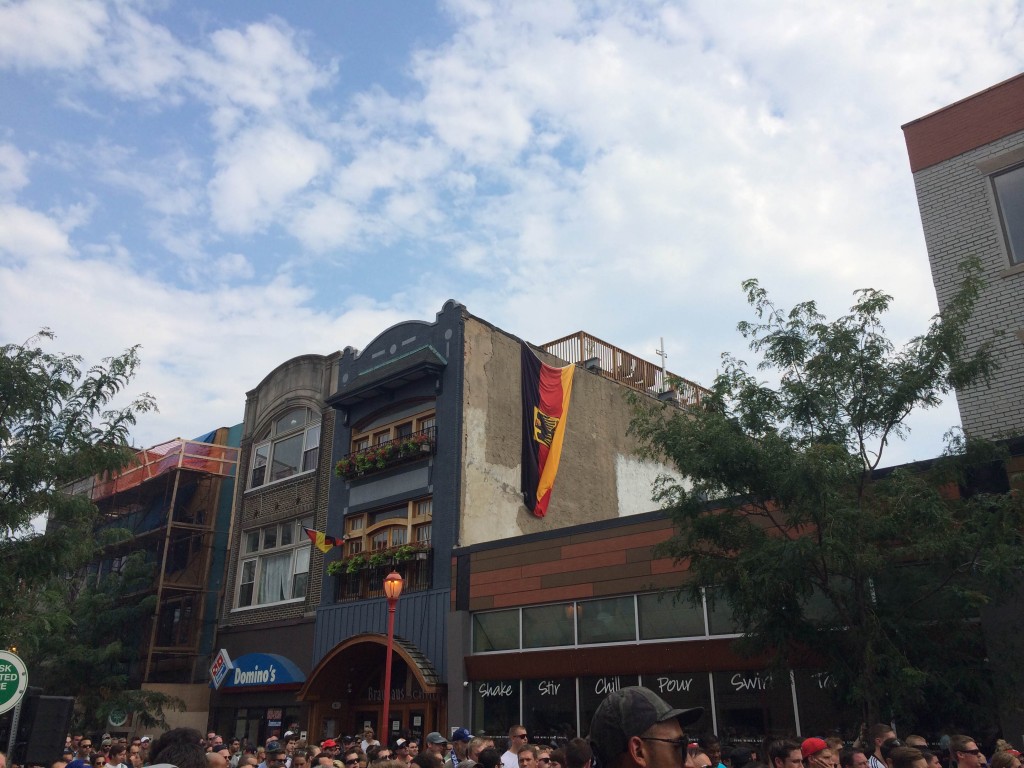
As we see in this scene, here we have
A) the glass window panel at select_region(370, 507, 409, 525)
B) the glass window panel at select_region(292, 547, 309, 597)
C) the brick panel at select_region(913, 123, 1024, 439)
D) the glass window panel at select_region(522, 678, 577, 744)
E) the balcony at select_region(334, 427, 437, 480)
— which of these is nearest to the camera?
the brick panel at select_region(913, 123, 1024, 439)

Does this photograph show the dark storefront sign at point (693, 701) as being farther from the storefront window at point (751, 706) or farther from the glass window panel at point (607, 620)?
the glass window panel at point (607, 620)

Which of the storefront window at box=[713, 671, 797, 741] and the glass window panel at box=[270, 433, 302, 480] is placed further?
the glass window panel at box=[270, 433, 302, 480]

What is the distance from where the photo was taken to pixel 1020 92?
15.5 metres

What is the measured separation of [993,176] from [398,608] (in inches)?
620

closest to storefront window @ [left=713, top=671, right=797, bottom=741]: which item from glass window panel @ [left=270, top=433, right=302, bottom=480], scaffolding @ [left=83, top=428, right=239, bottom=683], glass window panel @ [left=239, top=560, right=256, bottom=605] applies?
glass window panel @ [left=270, top=433, right=302, bottom=480]

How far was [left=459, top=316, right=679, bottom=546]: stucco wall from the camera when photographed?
2284cm

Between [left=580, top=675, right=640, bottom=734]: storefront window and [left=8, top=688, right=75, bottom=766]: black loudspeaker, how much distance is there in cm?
1106

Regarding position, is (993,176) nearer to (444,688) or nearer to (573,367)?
(573,367)

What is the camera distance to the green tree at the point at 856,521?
11.0m

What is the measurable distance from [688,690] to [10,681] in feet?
38.4

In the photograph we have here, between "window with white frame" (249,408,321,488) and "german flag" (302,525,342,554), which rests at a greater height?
"window with white frame" (249,408,321,488)

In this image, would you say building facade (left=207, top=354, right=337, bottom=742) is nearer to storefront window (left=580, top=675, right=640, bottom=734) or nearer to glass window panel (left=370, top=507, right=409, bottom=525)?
glass window panel (left=370, top=507, right=409, bottom=525)

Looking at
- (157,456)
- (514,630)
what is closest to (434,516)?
(514,630)

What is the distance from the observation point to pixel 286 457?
2866 centimetres
